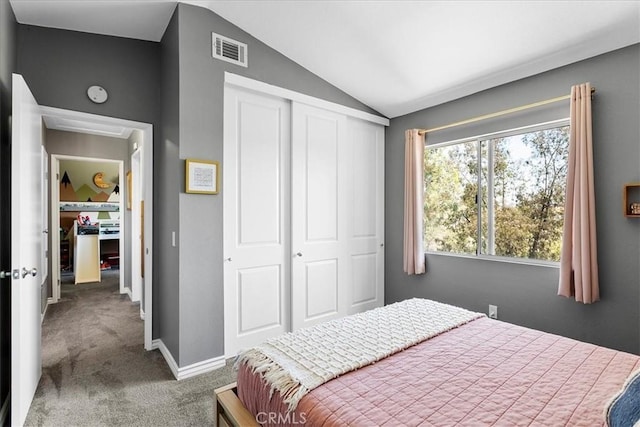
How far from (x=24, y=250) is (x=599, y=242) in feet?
12.3

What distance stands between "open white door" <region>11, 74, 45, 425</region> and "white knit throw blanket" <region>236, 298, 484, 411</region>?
4.21 feet

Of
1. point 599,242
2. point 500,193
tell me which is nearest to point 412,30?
point 500,193

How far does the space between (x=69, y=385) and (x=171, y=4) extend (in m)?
2.88

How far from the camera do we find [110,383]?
2338 millimetres

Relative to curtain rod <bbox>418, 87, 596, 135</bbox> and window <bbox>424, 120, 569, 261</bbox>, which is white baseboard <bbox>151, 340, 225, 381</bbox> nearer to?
Result: window <bbox>424, 120, 569, 261</bbox>

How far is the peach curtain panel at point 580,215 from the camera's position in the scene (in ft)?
7.51

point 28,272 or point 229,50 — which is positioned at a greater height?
point 229,50

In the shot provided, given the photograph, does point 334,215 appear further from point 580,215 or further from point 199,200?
point 580,215

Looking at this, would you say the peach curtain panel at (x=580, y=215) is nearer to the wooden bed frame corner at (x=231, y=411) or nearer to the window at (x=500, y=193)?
the window at (x=500, y=193)

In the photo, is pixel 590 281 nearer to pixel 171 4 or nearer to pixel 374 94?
pixel 374 94

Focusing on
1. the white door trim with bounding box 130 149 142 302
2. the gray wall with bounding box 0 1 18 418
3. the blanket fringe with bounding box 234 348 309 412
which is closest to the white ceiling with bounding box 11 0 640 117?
the gray wall with bounding box 0 1 18 418

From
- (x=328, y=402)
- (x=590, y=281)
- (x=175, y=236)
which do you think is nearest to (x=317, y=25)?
(x=175, y=236)

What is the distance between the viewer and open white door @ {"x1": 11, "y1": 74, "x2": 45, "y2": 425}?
1.75 m

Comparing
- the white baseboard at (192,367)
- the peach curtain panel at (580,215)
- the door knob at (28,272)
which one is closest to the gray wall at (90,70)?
the door knob at (28,272)
